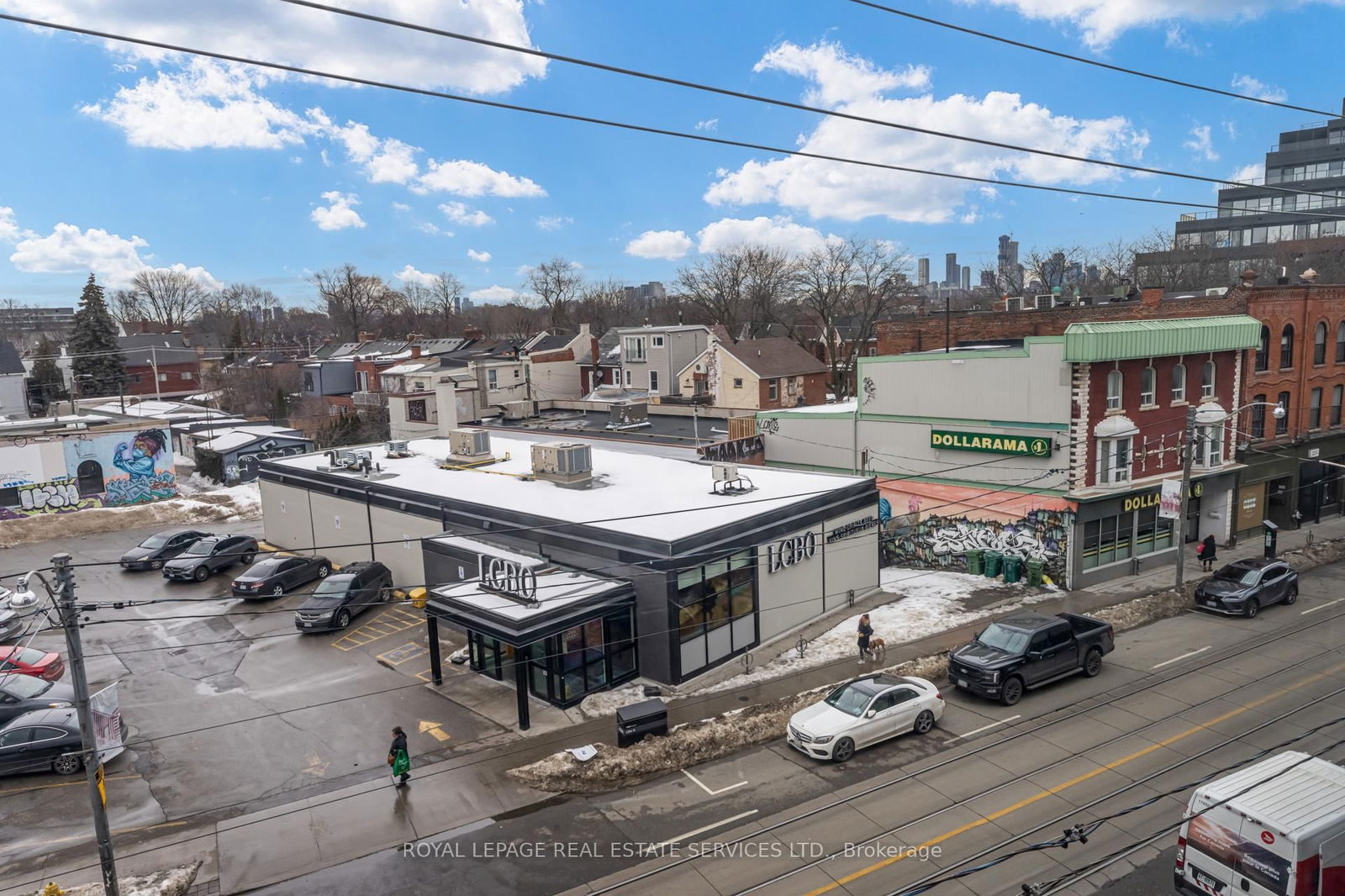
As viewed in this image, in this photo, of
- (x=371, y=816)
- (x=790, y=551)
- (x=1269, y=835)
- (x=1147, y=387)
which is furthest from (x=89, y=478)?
(x=1269, y=835)

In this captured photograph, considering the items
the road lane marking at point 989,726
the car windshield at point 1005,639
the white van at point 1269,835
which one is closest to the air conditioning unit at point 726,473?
the car windshield at point 1005,639

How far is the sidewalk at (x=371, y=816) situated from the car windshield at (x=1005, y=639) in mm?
5303

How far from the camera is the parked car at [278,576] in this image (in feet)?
95.2

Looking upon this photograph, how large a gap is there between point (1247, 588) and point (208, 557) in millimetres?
37494

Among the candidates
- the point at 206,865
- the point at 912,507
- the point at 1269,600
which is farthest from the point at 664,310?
the point at 206,865

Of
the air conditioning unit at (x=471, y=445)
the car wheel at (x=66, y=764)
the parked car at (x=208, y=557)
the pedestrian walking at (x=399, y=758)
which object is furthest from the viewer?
the air conditioning unit at (x=471, y=445)

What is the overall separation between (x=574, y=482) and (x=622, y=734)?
38.2 ft

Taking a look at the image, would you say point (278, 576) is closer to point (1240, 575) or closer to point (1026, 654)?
point (1026, 654)

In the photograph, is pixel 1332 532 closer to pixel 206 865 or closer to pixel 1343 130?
pixel 206 865

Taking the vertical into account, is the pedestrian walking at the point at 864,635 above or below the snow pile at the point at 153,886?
above

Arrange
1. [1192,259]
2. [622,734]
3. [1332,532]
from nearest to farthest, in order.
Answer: [622,734]
[1332,532]
[1192,259]

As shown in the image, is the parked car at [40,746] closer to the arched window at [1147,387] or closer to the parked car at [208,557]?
the parked car at [208,557]

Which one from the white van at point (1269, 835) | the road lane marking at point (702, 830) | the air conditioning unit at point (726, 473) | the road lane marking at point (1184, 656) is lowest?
the road lane marking at point (1184, 656)

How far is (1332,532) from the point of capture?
120ft
